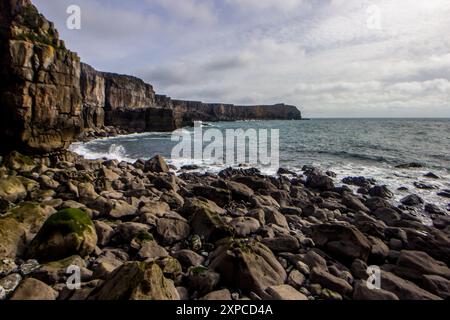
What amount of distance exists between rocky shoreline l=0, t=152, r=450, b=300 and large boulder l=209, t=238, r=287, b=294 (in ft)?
0.06

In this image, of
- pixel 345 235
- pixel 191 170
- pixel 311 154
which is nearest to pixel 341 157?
pixel 311 154

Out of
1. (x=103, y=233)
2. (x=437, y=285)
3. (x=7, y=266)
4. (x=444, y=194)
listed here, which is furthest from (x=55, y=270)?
(x=444, y=194)

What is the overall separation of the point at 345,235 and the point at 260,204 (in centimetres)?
441

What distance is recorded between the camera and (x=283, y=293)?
4.61 m

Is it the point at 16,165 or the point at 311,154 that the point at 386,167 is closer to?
the point at 311,154

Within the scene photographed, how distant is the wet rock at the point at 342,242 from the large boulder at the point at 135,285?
438 centimetres

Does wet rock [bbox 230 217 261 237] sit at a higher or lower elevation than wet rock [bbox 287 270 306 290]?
higher

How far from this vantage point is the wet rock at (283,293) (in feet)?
14.9

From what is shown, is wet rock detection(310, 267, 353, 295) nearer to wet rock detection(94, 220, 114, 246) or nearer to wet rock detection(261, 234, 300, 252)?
wet rock detection(261, 234, 300, 252)

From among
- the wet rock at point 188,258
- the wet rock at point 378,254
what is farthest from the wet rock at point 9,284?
the wet rock at point 378,254

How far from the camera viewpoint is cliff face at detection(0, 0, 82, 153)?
47.1 feet

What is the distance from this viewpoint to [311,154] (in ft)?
93.6

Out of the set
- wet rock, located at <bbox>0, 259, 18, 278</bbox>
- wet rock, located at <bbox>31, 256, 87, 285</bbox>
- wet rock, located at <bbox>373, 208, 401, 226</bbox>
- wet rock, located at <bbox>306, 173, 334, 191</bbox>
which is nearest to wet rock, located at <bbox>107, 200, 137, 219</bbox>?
wet rock, located at <bbox>31, 256, 87, 285</bbox>

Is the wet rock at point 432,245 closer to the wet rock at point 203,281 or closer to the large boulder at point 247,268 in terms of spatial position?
the large boulder at point 247,268
